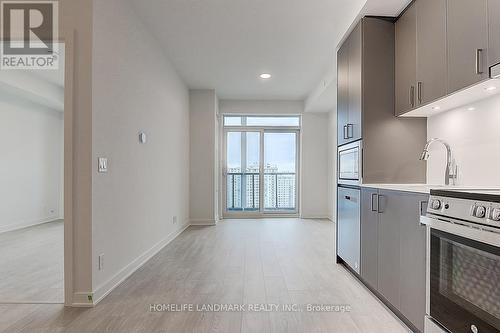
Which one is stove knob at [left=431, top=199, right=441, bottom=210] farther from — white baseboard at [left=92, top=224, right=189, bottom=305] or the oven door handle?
white baseboard at [left=92, top=224, right=189, bottom=305]

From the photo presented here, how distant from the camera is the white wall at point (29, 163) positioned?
5688mm

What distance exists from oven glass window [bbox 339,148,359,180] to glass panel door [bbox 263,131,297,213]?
3.80 meters

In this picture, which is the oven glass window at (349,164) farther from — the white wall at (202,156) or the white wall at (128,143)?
the white wall at (202,156)

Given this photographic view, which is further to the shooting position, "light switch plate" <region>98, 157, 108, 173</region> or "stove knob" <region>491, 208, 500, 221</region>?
"light switch plate" <region>98, 157, 108, 173</region>

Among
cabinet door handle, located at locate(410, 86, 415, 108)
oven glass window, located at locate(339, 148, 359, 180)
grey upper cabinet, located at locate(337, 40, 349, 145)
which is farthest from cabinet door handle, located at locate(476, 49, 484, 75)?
grey upper cabinet, located at locate(337, 40, 349, 145)

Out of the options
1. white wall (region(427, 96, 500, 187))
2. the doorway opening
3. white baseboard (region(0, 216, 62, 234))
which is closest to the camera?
white wall (region(427, 96, 500, 187))

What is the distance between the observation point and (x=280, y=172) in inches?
292

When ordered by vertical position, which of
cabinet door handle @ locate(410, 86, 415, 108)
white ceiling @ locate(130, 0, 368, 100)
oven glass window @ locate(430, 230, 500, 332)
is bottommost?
oven glass window @ locate(430, 230, 500, 332)

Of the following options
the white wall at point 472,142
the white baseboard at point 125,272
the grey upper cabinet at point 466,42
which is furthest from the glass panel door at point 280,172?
the grey upper cabinet at point 466,42

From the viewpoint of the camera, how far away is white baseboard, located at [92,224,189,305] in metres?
2.49

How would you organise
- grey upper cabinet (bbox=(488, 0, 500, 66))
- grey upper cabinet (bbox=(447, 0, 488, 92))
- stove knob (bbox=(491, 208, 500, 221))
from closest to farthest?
stove knob (bbox=(491, 208, 500, 221)) < grey upper cabinet (bbox=(488, 0, 500, 66)) < grey upper cabinet (bbox=(447, 0, 488, 92))

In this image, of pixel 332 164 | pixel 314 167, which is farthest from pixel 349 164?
pixel 314 167

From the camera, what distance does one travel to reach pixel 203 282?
2938mm

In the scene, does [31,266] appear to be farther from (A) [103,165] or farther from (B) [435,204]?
(B) [435,204]
